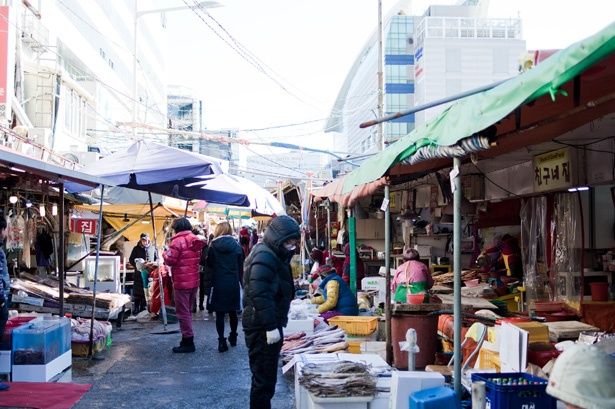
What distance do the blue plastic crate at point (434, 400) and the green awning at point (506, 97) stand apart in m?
1.65

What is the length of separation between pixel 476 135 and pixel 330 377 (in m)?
2.48

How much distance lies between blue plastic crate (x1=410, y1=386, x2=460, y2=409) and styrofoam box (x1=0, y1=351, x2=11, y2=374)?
4.85 m

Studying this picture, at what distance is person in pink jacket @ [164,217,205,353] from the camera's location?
9742 mm

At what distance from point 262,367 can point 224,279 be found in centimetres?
422

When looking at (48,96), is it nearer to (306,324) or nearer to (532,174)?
(306,324)

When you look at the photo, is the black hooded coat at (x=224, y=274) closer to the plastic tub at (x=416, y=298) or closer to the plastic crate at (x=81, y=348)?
the plastic crate at (x=81, y=348)

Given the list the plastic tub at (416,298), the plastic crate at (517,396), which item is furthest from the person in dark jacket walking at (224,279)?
the plastic crate at (517,396)

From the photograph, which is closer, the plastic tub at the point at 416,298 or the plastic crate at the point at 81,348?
the plastic tub at the point at 416,298

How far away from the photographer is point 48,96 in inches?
804

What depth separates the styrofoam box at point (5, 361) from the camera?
6883 millimetres

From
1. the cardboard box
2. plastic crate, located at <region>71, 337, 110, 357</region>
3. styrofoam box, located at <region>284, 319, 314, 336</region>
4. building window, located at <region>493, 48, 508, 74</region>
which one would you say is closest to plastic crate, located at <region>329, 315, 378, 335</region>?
styrofoam box, located at <region>284, 319, 314, 336</region>

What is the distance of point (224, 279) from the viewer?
388 inches

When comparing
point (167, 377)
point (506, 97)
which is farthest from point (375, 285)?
point (506, 97)

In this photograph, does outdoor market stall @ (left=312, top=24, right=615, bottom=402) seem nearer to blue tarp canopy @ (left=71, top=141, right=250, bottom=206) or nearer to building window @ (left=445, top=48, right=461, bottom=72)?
blue tarp canopy @ (left=71, top=141, right=250, bottom=206)
